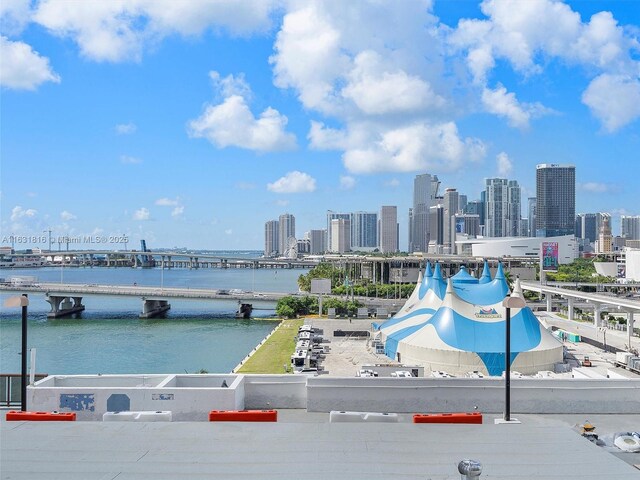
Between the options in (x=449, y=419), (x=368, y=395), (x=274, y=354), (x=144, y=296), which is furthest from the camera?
(x=144, y=296)

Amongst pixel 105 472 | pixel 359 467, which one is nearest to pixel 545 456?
pixel 359 467

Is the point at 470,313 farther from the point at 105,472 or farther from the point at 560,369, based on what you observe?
the point at 105,472

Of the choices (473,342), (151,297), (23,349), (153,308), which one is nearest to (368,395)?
(23,349)

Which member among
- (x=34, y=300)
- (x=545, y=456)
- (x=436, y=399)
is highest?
(x=545, y=456)

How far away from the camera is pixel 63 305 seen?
207ft

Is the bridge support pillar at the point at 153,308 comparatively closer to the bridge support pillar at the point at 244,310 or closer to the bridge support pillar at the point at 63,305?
the bridge support pillar at the point at 63,305

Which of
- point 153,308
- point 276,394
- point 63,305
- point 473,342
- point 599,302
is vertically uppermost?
point 276,394

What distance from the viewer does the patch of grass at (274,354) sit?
28.7m

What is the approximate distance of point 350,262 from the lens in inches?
4264

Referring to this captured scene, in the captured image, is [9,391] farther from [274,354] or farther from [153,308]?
[153,308]

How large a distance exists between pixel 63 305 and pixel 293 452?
64175mm

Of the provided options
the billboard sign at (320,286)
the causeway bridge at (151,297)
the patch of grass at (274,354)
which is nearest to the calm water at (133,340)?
the causeway bridge at (151,297)

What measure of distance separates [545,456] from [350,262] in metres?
103

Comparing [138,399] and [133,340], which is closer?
[138,399]
